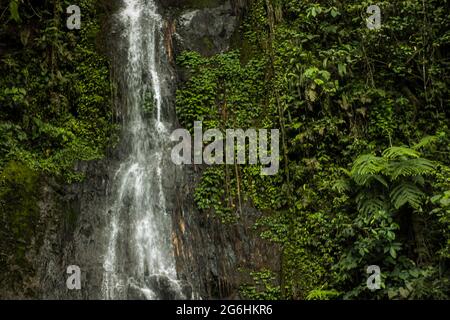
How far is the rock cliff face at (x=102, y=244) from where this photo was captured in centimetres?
1002

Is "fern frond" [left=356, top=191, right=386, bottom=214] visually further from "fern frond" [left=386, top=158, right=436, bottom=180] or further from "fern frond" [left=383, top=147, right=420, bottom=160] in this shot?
"fern frond" [left=383, top=147, right=420, bottom=160]

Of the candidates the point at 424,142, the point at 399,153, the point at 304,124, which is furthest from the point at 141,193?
the point at 424,142

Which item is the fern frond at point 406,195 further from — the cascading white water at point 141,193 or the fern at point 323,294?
the cascading white water at point 141,193

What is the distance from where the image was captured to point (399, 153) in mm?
9398

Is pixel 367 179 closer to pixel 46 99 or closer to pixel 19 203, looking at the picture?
pixel 19 203

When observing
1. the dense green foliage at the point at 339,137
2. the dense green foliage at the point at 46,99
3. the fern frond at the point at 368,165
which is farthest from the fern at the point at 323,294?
the dense green foliage at the point at 46,99

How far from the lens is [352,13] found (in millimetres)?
12672

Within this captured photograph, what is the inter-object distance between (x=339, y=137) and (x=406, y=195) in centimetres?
258

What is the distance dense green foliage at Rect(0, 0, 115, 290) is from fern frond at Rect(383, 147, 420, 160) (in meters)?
6.54

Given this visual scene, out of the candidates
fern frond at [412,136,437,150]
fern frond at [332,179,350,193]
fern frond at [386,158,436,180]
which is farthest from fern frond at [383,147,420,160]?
fern frond at [332,179,350,193]

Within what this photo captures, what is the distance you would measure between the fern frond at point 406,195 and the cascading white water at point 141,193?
444cm

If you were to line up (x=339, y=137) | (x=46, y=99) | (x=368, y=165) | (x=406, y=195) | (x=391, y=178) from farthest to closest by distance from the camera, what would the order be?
(x=46, y=99) → (x=339, y=137) → (x=368, y=165) → (x=391, y=178) → (x=406, y=195)

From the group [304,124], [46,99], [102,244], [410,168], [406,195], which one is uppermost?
[46,99]
